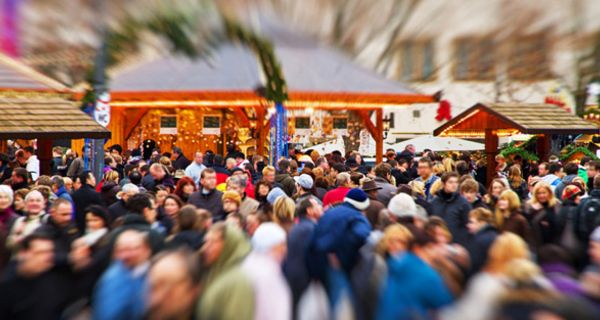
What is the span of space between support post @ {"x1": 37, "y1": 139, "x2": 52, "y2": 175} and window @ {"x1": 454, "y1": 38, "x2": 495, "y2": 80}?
28.1 ft

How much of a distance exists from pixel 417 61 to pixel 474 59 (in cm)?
35

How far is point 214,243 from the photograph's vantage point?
507 cm

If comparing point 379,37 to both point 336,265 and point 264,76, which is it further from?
point 336,265

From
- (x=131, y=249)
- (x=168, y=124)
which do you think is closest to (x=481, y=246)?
(x=131, y=249)

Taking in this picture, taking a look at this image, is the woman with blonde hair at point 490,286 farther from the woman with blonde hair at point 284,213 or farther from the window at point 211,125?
the window at point 211,125

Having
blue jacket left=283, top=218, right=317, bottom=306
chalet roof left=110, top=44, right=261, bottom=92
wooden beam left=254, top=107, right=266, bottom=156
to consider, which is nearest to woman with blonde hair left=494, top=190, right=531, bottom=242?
blue jacket left=283, top=218, right=317, bottom=306

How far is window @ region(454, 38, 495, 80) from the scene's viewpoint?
13.5 ft

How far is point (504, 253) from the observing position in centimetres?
445

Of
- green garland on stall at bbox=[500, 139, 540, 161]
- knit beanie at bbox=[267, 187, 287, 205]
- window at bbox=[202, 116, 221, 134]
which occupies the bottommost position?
knit beanie at bbox=[267, 187, 287, 205]

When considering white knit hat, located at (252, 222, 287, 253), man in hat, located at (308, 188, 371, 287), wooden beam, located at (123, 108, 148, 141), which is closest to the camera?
white knit hat, located at (252, 222, 287, 253)

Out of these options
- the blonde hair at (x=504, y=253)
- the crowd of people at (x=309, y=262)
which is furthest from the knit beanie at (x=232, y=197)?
the blonde hair at (x=504, y=253)

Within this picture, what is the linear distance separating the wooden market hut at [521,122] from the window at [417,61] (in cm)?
932

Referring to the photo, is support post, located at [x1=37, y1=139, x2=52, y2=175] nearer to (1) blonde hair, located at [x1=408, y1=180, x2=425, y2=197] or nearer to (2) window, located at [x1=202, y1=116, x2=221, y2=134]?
(1) blonde hair, located at [x1=408, y1=180, x2=425, y2=197]

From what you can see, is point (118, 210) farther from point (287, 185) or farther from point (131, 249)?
point (131, 249)
